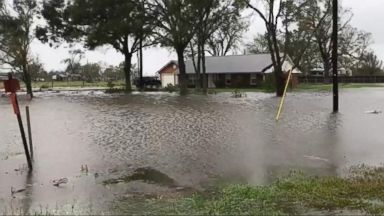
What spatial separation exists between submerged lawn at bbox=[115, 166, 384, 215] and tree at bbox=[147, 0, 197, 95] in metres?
40.5

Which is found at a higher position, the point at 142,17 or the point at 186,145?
the point at 142,17

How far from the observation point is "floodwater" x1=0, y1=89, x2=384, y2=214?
9375 mm

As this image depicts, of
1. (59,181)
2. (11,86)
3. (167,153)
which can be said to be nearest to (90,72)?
(167,153)

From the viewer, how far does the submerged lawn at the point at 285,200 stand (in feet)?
24.1

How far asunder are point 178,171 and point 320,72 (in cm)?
9021

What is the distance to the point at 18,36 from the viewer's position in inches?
2174

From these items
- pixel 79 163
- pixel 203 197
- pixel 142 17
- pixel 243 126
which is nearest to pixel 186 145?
pixel 79 163

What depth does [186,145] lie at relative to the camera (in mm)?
14688

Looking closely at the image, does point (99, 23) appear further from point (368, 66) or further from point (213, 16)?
point (368, 66)

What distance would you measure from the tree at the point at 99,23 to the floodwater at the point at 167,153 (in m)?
30.7

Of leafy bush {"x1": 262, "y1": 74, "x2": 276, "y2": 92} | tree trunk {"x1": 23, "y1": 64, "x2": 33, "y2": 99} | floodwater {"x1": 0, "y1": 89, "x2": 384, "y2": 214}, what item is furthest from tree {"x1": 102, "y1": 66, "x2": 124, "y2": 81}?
floodwater {"x1": 0, "y1": 89, "x2": 384, "y2": 214}

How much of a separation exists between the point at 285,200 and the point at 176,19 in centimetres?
4242

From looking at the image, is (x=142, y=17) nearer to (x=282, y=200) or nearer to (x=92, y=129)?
(x=92, y=129)

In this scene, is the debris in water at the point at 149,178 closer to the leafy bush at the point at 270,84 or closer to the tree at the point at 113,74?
the leafy bush at the point at 270,84
